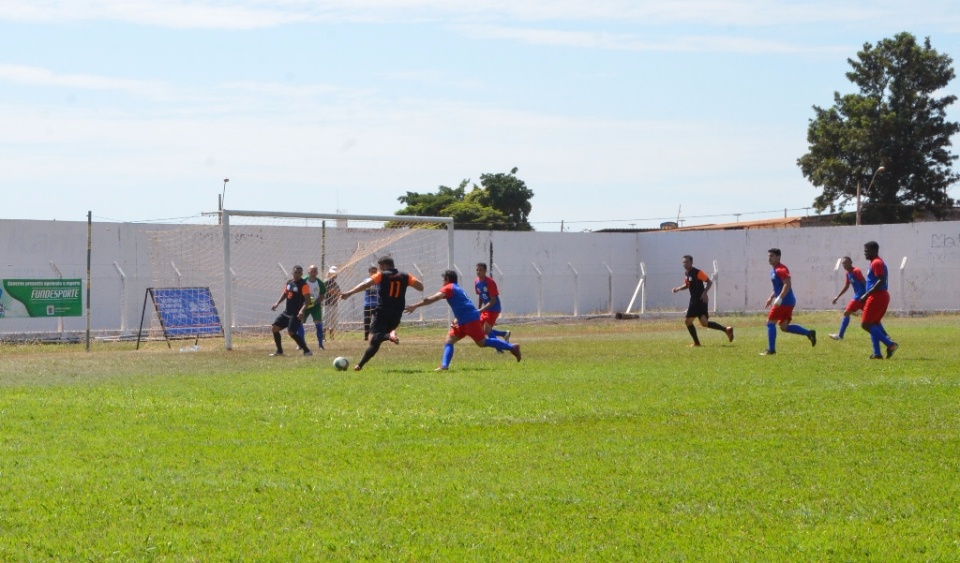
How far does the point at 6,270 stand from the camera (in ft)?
98.6

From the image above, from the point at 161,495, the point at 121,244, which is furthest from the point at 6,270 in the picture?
the point at 161,495

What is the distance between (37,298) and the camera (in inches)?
1095

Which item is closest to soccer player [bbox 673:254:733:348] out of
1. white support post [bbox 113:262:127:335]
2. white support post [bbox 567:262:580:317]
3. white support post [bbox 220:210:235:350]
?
white support post [bbox 220:210:235:350]

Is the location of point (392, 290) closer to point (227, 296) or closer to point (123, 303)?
point (227, 296)

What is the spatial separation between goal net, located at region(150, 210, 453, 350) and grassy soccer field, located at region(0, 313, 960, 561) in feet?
46.6

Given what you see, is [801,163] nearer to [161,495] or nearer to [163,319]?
[163,319]

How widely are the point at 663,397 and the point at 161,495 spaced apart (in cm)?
701

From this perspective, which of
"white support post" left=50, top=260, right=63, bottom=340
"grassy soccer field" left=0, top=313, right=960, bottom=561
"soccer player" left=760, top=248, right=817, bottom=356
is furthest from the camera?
"white support post" left=50, top=260, right=63, bottom=340

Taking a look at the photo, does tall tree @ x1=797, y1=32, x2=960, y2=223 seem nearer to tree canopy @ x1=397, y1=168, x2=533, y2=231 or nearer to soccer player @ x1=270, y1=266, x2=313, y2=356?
tree canopy @ x1=397, y1=168, x2=533, y2=231

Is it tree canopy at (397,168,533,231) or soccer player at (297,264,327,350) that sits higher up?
tree canopy at (397,168,533,231)

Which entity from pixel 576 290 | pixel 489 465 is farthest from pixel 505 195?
pixel 489 465

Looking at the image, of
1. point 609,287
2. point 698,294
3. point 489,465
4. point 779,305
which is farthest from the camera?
point 609,287

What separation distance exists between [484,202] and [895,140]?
21.7 meters

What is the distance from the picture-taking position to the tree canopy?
6172 cm
